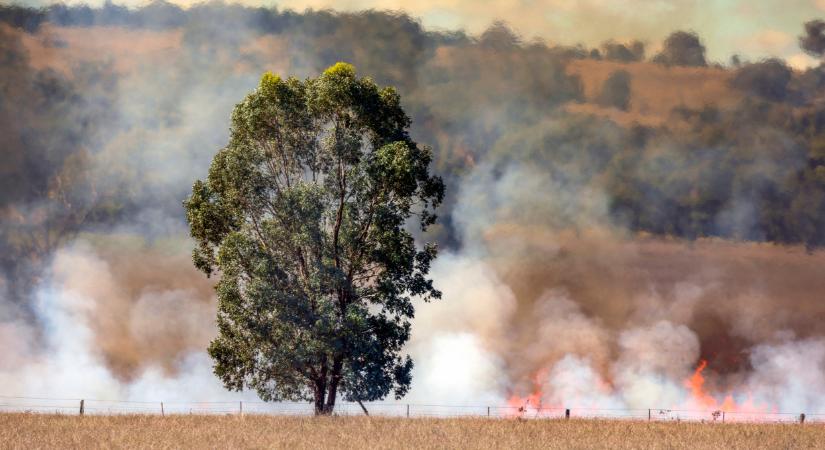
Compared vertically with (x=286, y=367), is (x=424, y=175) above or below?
above

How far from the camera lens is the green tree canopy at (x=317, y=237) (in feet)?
201

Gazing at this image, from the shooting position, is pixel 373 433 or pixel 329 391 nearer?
pixel 373 433

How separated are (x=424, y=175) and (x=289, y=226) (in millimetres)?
8002

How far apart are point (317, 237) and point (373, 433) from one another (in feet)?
43.3

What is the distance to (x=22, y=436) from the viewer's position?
51.5 metres

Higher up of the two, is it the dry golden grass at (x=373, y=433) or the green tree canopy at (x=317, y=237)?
the green tree canopy at (x=317, y=237)

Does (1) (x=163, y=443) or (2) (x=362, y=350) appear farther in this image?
(2) (x=362, y=350)

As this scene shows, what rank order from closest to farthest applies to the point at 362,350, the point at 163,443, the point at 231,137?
the point at 163,443 < the point at 362,350 < the point at 231,137

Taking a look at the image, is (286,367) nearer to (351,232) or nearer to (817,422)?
(351,232)

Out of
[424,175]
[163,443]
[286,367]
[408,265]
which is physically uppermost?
[424,175]

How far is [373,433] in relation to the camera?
175ft

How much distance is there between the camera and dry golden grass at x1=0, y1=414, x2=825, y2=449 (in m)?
49.4

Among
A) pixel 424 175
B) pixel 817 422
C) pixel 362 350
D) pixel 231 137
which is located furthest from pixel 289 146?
pixel 817 422

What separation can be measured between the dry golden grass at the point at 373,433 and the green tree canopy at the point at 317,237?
392 cm
